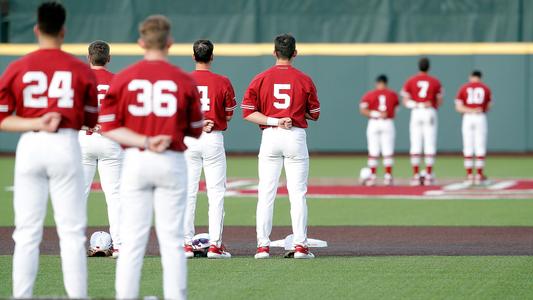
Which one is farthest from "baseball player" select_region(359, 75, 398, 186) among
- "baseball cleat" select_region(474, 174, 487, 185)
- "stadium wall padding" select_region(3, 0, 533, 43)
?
"stadium wall padding" select_region(3, 0, 533, 43)

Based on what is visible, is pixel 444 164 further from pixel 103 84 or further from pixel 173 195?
pixel 173 195

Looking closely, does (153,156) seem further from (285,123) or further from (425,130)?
(425,130)

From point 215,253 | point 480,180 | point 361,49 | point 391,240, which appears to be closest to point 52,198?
point 215,253

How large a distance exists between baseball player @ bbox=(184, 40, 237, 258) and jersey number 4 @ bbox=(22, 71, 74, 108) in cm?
360

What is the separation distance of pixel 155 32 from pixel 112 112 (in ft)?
2.19

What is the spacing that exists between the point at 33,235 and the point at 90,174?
11.8ft

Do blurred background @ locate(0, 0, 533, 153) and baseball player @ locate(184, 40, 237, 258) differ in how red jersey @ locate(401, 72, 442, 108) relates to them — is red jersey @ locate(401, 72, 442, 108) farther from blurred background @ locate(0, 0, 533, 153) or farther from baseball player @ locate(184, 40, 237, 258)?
baseball player @ locate(184, 40, 237, 258)

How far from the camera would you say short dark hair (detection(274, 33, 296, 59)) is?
11445 millimetres

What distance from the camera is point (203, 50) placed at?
1155cm

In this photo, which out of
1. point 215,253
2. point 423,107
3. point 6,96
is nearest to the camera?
point 6,96

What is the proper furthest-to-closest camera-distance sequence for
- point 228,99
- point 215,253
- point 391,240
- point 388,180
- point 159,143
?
point 388,180, point 391,240, point 215,253, point 228,99, point 159,143

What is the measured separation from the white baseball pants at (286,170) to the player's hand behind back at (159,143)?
3856 millimetres

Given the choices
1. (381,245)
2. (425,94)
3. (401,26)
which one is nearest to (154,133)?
(381,245)

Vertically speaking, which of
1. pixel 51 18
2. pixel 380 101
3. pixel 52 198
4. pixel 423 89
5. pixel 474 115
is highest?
pixel 51 18
